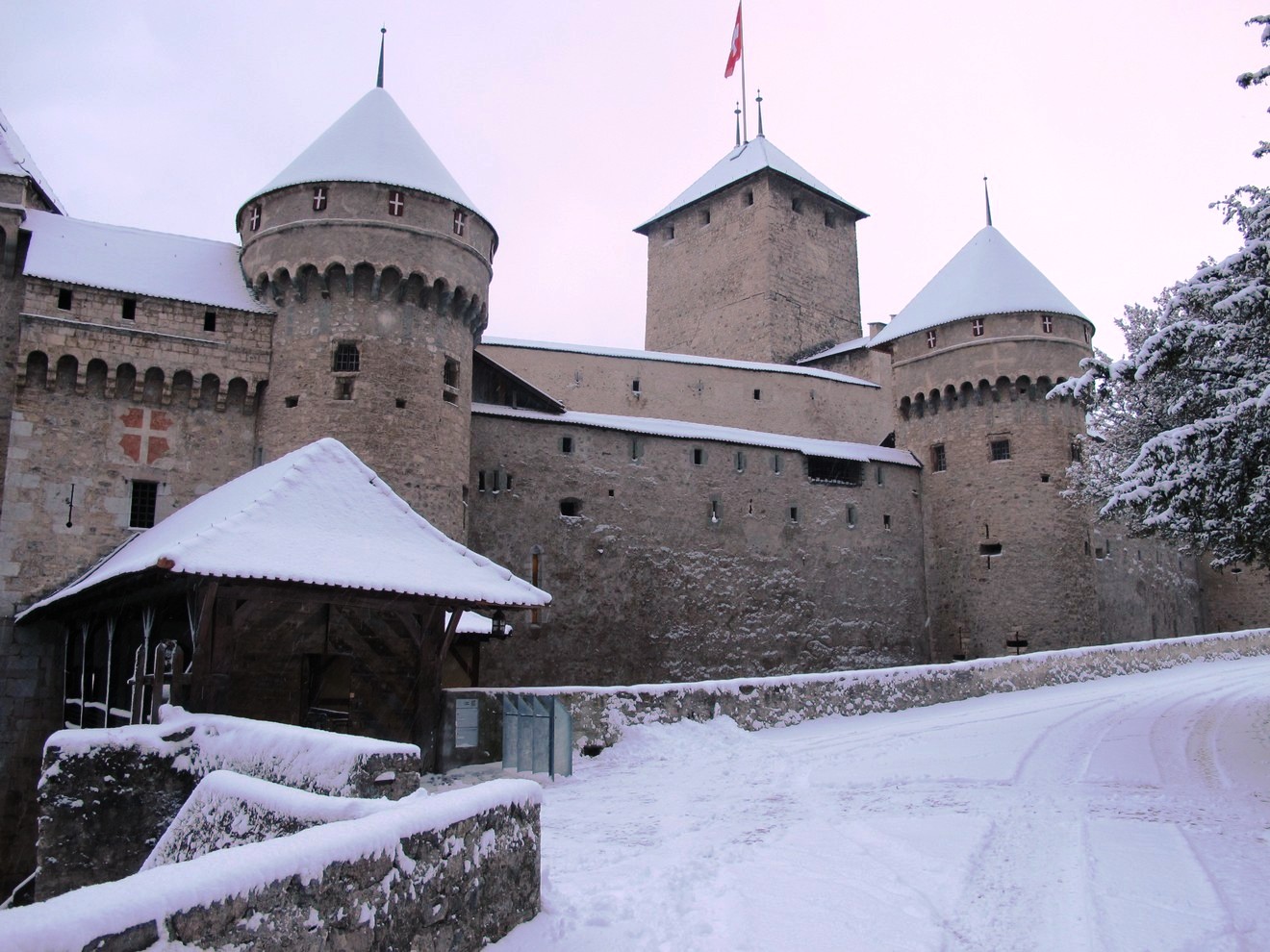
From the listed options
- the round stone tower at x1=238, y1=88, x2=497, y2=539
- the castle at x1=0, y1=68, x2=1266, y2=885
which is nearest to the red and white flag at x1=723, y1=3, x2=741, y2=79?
the castle at x1=0, y1=68, x2=1266, y2=885

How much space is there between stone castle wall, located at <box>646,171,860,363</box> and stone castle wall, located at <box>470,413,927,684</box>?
10.9 m

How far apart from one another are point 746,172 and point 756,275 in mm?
4288

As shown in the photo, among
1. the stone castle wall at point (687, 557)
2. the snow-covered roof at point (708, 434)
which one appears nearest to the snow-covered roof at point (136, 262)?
the snow-covered roof at point (708, 434)

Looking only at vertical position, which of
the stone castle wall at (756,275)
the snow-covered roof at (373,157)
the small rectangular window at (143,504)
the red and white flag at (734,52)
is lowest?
the small rectangular window at (143,504)

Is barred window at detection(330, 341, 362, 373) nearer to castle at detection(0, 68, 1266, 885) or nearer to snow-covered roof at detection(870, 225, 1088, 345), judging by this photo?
castle at detection(0, 68, 1266, 885)

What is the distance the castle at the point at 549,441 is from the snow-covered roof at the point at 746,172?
8452 mm

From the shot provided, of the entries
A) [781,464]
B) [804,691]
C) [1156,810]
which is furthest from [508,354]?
[1156,810]

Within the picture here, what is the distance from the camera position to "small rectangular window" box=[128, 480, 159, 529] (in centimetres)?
1802

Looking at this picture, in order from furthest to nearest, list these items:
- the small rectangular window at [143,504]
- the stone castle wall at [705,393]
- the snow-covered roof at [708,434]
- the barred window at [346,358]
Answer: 1. the stone castle wall at [705,393]
2. the snow-covered roof at [708,434]
3. the barred window at [346,358]
4. the small rectangular window at [143,504]

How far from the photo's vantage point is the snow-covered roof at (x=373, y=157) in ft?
63.5

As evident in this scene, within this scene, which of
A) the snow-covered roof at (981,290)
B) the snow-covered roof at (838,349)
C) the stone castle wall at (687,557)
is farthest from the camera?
the snow-covered roof at (838,349)

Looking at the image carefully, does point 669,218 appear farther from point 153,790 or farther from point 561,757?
point 153,790

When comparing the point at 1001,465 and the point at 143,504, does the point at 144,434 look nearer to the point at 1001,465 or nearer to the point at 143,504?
the point at 143,504

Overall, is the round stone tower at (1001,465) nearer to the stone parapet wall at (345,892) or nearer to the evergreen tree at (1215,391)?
the evergreen tree at (1215,391)
